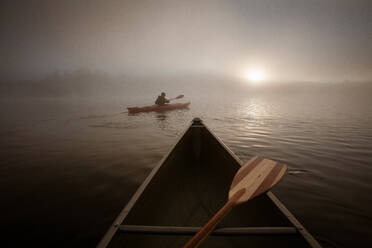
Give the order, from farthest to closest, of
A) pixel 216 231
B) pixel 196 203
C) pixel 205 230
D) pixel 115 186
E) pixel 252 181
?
pixel 115 186, pixel 196 203, pixel 252 181, pixel 216 231, pixel 205 230

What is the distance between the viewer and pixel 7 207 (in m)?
3.07

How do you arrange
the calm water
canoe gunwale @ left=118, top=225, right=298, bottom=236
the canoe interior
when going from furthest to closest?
the calm water, the canoe interior, canoe gunwale @ left=118, top=225, right=298, bottom=236

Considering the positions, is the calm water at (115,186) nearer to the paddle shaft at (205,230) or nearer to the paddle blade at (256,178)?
the paddle blade at (256,178)

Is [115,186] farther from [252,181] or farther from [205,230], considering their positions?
[205,230]

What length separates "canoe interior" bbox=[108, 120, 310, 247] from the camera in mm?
1569

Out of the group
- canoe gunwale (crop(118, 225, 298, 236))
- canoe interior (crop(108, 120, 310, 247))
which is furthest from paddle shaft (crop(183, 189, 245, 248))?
canoe interior (crop(108, 120, 310, 247))

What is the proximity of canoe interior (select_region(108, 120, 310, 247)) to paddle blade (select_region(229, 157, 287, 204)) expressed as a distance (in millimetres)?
150

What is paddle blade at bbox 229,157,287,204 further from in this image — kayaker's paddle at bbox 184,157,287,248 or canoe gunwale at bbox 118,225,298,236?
canoe gunwale at bbox 118,225,298,236

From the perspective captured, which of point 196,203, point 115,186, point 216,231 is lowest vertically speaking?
point 115,186

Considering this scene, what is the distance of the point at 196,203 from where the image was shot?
2869 mm

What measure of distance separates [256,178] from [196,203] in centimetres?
129

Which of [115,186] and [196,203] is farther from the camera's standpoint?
[115,186]

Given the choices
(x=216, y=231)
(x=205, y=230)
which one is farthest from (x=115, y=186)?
(x=205, y=230)

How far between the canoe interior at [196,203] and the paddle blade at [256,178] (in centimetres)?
15
